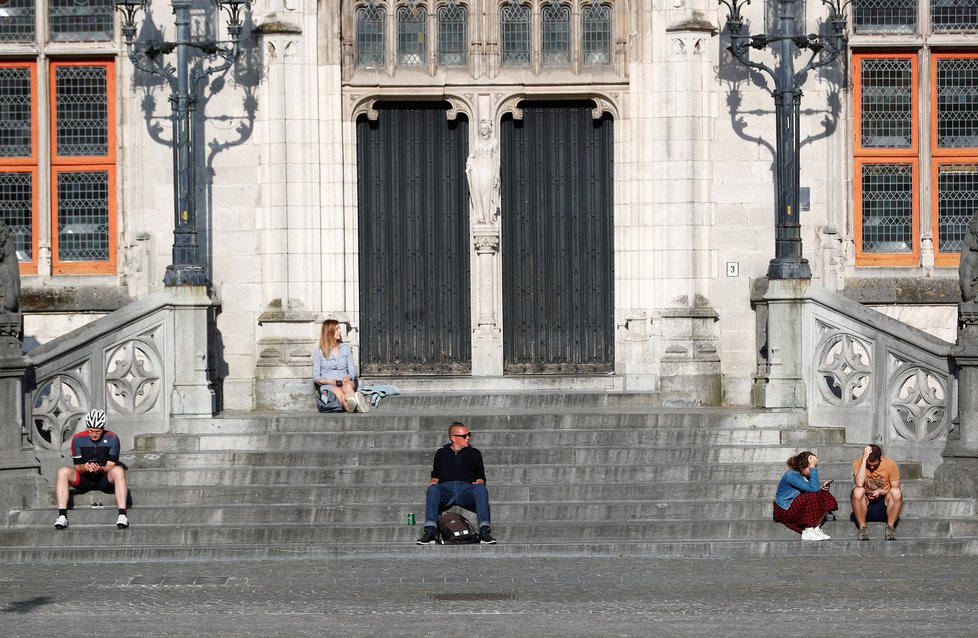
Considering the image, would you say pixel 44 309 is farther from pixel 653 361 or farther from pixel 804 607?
pixel 804 607

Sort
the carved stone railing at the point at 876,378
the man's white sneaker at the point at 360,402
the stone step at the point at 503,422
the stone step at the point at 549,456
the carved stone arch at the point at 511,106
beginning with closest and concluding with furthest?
the carved stone railing at the point at 876,378, the stone step at the point at 549,456, the stone step at the point at 503,422, the man's white sneaker at the point at 360,402, the carved stone arch at the point at 511,106

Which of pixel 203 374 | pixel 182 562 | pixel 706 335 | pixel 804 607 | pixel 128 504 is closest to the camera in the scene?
A: pixel 804 607

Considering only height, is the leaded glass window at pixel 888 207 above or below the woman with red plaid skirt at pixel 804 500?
above

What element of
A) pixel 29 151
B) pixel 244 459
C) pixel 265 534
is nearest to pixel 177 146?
pixel 29 151

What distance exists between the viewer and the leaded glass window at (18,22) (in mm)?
22062

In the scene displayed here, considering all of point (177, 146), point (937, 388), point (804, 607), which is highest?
point (177, 146)

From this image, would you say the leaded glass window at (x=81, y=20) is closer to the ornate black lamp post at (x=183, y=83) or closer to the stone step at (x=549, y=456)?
the ornate black lamp post at (x=183, y=83)

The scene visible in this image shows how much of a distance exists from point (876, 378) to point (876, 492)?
1993 millimetres

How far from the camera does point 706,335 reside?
847 inches

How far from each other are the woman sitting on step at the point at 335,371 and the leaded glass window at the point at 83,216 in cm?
302

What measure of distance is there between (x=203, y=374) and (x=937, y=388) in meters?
7.37

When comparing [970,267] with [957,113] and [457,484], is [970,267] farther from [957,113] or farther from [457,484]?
[457,484]

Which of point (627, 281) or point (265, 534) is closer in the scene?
point (265, 534)

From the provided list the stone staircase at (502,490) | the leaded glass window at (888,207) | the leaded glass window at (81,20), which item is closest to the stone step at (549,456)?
the stone staircase at (502,490)
